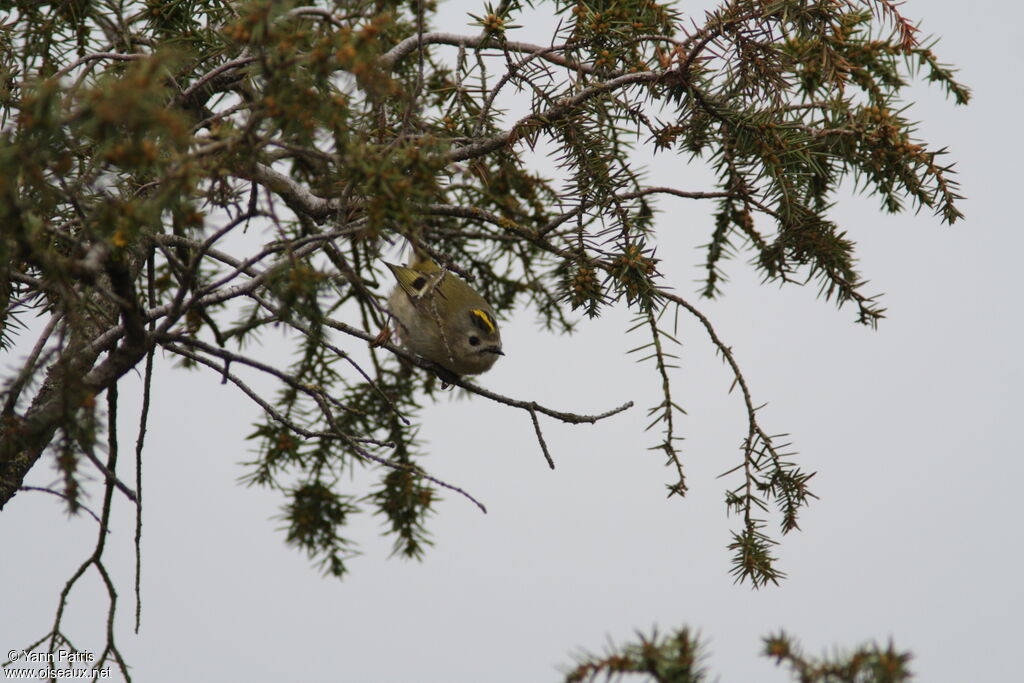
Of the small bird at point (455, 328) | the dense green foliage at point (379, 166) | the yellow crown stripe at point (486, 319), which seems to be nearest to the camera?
the dense green foliage at point (379, 166)

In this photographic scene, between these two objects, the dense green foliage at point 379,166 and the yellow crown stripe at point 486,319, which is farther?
the yellow crown stripe at point 486,319

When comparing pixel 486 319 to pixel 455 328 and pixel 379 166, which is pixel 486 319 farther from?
pixel 379 166

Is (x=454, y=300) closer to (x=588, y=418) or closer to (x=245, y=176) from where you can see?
(x=588, y=418)

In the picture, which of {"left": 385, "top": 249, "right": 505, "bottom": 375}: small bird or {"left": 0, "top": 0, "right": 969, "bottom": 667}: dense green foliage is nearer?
{"left": 0, "top": 0, "right": 969, "bottom": 667}: dense green foliage

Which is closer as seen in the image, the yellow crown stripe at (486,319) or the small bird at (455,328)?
the small bird at (455,328)

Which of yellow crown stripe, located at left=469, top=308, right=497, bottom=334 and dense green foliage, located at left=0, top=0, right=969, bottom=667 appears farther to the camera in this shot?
yellow crown stripe, located at left=469, top=308, right=497, bottom=334

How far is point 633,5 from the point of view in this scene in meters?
2.33

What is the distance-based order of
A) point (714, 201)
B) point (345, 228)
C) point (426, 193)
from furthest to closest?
point (714, 201) → point (345, 228) → point (426, 193)

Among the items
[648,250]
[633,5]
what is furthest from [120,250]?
[633,5]

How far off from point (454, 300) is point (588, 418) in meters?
1.41

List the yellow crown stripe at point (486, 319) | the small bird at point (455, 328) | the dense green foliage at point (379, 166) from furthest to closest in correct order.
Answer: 1. the yellow crown stripe at point (486, 319)
2. the small bird at point (455, 328)
3. the dense green foliage at point (379, 166)

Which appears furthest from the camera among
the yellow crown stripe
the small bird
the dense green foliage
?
the yellow crown stripe

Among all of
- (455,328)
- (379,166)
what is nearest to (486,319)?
(455,328)

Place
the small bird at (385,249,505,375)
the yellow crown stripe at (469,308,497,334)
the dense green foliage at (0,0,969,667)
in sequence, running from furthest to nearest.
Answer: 1. the yellow crown stripe at (469,308,497,334)
2. the small bird at (385,249,505,375)
3. the dense green foliage at (0,0,969,667)
